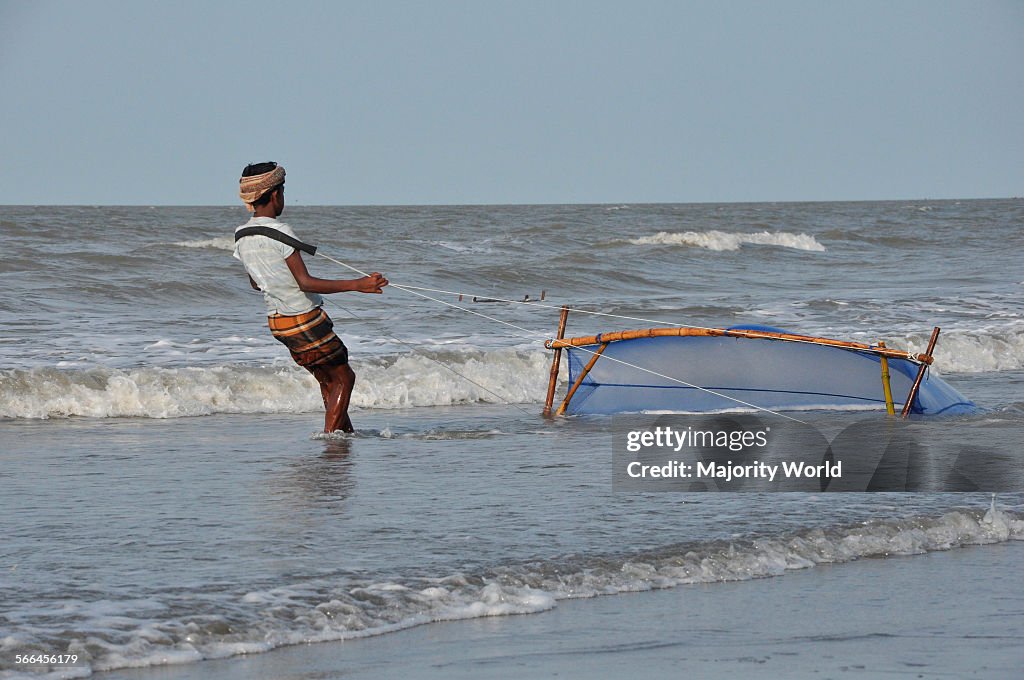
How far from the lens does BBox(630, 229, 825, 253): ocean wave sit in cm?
2977

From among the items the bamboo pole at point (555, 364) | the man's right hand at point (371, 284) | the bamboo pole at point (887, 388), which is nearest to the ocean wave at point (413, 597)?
the man's right hand at point (371, 284)

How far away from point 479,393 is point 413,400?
0.65 m

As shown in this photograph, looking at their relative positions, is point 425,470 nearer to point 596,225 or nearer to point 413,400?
point 413,400

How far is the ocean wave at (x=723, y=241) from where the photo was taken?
1172 inches

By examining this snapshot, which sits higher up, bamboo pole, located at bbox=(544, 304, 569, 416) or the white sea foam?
bamboo pole, located at bbox=(544, 304, 569, 416)

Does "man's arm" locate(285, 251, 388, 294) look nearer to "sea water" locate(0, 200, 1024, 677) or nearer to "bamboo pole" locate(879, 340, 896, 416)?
"sea water" locate(0, 200, 1024, 677)

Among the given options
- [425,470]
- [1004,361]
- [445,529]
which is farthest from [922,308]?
[445,529]

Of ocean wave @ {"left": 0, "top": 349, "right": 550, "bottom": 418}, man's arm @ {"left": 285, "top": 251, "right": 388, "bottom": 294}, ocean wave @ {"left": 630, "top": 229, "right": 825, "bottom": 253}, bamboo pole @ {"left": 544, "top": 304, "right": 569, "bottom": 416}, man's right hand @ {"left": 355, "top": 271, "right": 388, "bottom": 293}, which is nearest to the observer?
man's right hand @ {"left": 355, "top": 271, "right": 388, "bottom": 293}

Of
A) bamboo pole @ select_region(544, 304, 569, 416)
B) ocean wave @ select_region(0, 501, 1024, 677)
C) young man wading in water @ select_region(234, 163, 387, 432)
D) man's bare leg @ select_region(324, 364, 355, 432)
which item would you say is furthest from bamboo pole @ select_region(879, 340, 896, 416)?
young man wading in water @ select_region(234, 163, 387, 432)

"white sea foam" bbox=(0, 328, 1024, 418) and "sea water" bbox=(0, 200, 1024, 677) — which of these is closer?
"sea water" bbox=(0, 200, 1024, 677)

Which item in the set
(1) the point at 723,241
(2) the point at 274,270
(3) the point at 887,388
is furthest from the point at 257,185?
(1) the point at 723,241

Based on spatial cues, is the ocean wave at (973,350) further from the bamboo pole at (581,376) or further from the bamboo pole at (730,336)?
the bamboo pole at (581,376)

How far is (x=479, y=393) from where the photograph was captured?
429 inches

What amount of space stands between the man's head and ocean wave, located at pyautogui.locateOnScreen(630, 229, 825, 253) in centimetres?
2276
